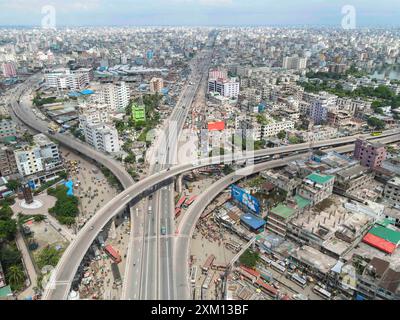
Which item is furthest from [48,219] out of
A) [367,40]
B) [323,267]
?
[367,40]

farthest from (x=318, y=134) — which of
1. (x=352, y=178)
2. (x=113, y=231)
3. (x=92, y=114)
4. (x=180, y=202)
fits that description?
(x=92, y=114)

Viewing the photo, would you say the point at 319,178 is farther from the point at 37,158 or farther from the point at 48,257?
the point at 37,158

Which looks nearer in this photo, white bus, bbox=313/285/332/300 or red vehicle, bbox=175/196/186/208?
white bus, bbox=313/285/332/300

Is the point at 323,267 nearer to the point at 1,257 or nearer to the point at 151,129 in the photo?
the point at 1,257

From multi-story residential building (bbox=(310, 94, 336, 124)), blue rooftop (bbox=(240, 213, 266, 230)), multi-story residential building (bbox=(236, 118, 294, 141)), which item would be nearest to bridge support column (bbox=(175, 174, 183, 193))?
blue rooftop (bbox=(240, 213, 266, 230))

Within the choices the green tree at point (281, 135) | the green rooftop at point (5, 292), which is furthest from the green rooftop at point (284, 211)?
the green tree at point (281, 135)

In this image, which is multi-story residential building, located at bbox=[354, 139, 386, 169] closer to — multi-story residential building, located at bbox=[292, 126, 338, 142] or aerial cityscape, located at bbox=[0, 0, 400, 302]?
aerial cityscape, located at bbox=[0, 0, 400, 302]
